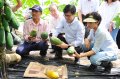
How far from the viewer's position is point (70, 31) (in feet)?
21.4

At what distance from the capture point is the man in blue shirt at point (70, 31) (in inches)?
246

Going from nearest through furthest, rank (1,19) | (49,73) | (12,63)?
(1,19)
(49,73)
(12,63)

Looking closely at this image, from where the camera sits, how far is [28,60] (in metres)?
6.42

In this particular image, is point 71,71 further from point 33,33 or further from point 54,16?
point 54,16

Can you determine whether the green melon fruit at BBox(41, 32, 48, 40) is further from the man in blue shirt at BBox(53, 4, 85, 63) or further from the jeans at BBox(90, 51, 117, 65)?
the jeans at BBox(90, 51, 117, 65)

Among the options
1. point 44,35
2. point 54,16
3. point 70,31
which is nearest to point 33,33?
point 44,35

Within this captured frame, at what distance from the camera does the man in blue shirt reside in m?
6.25

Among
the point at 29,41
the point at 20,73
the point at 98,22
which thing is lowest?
the point at 20,73

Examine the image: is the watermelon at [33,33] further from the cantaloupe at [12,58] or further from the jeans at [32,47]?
the cantaloupe at [12,58]

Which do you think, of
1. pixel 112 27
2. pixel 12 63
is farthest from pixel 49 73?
pixel 112 27

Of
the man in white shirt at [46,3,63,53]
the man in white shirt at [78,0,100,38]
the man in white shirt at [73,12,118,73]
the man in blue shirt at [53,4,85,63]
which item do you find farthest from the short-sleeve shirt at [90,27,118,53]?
the man in white shirt at [46,3,63,53]

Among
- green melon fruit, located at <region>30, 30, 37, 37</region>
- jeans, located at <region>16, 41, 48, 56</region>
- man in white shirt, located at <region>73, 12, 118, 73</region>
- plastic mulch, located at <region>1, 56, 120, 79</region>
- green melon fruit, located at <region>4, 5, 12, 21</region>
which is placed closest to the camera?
green melon fruit, located at <region>4, 5, 12, 21</region>

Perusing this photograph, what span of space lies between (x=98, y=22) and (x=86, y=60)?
4.50 ft

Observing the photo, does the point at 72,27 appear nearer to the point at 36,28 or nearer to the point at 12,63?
the point at 36,28
